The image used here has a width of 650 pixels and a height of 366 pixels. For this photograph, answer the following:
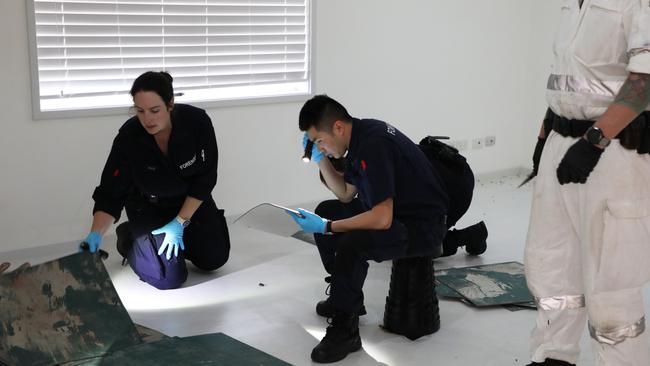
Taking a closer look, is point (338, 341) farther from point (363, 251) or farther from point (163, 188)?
point (163, 188)

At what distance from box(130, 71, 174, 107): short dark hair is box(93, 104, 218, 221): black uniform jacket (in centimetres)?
18

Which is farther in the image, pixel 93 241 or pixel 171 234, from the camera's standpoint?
pixel 171 234

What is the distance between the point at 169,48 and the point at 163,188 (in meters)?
0.99

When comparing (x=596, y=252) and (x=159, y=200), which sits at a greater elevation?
(x=596, y=252)

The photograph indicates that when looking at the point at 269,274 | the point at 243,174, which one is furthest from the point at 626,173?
the point at 243,174

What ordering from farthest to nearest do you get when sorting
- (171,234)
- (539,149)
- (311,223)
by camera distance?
(171,234) → (311,223) → (539,149)

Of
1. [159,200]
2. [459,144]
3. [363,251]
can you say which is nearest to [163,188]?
[159,200]

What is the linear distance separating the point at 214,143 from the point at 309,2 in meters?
1.35

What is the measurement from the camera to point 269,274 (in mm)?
3822

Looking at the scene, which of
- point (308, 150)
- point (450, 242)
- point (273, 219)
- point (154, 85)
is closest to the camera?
point (308, 150)

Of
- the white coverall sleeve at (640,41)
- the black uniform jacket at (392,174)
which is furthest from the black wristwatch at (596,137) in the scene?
the black uniform jacket at (392,174)

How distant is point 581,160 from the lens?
223 cm

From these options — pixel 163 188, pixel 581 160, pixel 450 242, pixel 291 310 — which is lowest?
pixel 291 310

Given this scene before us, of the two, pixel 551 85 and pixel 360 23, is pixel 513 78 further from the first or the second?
pixel 551 85
